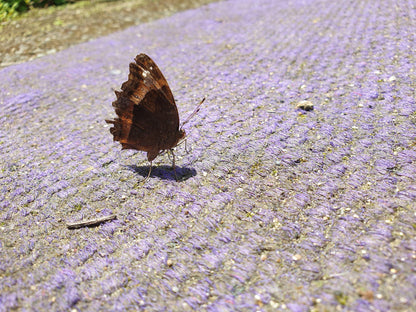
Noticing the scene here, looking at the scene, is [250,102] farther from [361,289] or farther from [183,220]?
[361,289]

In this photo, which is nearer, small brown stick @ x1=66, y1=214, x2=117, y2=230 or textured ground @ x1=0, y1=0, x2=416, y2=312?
textured ground @ x1=0, y1=0, x2=416, y2=312

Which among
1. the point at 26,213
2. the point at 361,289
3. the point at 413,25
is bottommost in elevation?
the point at 361,289

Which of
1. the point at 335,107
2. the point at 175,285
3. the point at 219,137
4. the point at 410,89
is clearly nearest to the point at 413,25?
the point at 410,89

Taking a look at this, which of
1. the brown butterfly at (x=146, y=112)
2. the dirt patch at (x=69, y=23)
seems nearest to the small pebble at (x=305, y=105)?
the brown butterfly at (x=146, y=112)

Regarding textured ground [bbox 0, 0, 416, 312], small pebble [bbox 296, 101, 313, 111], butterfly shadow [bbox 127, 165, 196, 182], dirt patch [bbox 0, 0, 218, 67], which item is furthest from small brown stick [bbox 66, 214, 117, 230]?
dirt patch [bbox 0, 0, 218, 67]

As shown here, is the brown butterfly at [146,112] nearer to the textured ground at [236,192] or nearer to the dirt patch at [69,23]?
the textured ground at [236,192]

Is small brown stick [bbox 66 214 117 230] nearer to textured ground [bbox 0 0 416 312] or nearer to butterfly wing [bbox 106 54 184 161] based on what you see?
textured ground [bbox 0 0 416 312]

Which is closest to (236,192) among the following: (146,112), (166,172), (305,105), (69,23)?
(166,172)
